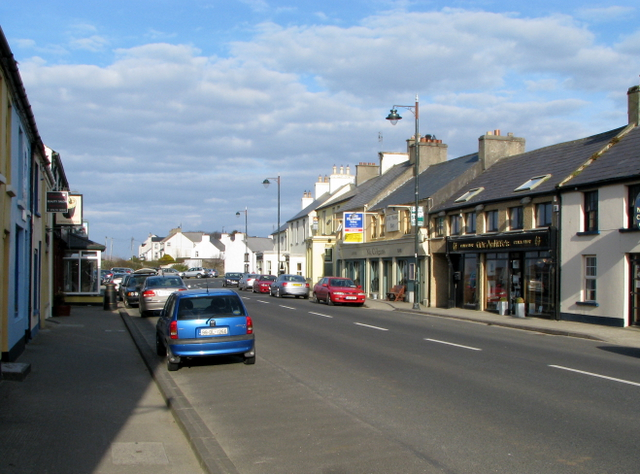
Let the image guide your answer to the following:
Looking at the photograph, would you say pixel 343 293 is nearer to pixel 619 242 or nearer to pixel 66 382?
pixel 619 242

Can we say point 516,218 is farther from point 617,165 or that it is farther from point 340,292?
point 340,292

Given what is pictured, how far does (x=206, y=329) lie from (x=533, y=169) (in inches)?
811

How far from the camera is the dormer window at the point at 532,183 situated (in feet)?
83.9

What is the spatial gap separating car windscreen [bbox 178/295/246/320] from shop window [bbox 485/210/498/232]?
1814 cm

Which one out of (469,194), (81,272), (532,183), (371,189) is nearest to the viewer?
(532,183)

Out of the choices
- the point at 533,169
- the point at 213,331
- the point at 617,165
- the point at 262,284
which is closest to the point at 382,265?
the point at 262,284

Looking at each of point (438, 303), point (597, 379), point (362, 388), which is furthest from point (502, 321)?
point (362, 388)

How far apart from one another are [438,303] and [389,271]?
6.61 meters

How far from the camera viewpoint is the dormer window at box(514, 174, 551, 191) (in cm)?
2558

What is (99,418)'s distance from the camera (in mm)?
8070

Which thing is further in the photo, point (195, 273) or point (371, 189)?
point (195, 273)

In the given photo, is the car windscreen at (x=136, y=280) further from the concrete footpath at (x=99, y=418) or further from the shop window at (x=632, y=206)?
the shop window at (x=632, y=206)

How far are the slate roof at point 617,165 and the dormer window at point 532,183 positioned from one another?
208cm

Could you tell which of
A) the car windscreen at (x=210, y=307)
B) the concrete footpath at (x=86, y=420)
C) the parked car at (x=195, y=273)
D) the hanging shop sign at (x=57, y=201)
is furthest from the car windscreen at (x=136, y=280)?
the parked car at (x=195, y=273)
